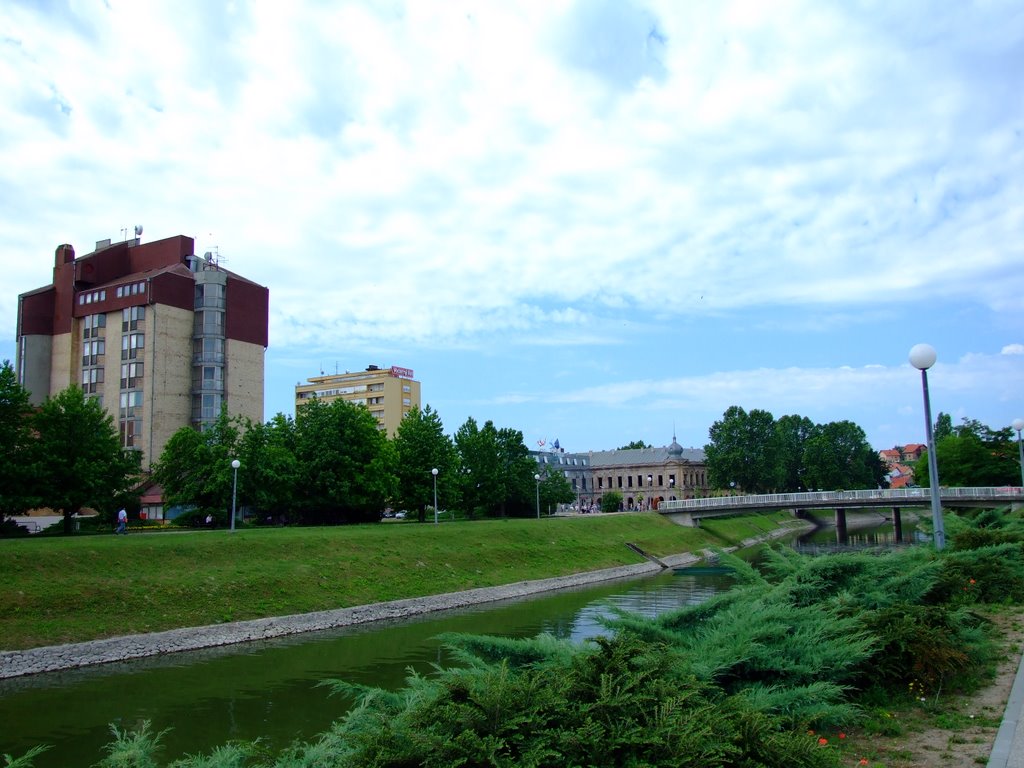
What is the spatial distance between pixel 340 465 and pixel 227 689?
4212cm

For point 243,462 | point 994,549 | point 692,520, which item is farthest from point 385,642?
point 692,520

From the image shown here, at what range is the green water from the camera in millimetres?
18156

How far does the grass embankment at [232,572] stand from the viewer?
93.0 feet

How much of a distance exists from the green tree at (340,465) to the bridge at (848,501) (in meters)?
35.1

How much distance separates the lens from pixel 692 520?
88.2 meters

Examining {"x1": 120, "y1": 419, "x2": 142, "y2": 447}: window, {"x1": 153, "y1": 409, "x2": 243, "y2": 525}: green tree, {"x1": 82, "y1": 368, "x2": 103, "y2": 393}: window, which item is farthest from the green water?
{"x1": 82, "y1": 368, "x2": 103, "y2": 393}: window

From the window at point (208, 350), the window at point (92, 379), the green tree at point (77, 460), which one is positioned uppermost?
the window at point (208, 350)

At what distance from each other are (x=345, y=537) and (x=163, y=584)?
1371cm

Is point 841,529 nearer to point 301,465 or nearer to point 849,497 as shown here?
point 849,497

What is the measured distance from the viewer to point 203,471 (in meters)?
55.1

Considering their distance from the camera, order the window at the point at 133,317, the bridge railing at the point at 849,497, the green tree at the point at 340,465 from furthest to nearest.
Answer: the window at the point at 133,317 < the bridge railing at the point at 849,497 < the green tree at the point at 340,465

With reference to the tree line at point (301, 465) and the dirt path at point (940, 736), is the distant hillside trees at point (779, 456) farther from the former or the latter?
the dirt path at point (940, 736)

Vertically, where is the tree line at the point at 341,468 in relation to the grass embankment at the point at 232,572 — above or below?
above

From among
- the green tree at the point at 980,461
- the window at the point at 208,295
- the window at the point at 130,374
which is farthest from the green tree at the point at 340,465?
the green tree at the point at 980,461
